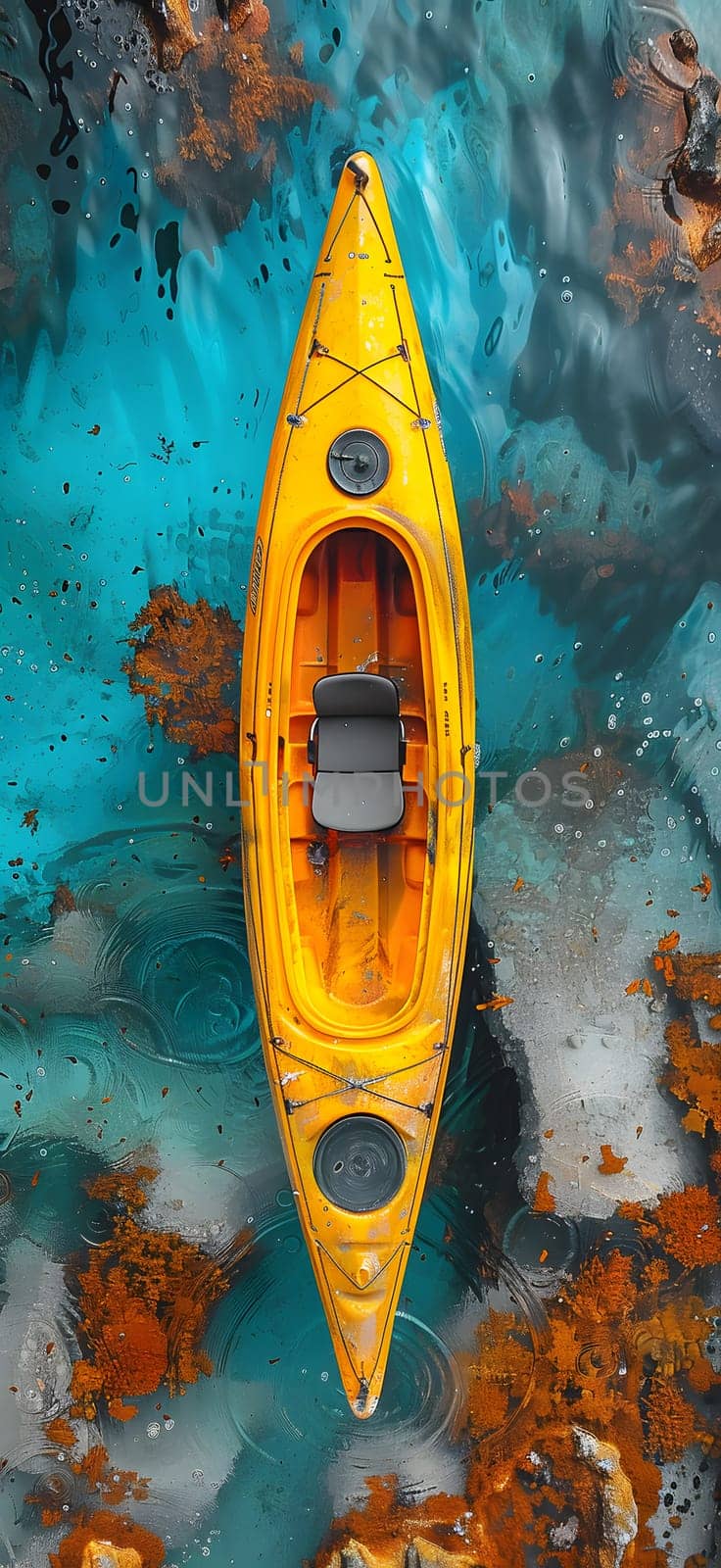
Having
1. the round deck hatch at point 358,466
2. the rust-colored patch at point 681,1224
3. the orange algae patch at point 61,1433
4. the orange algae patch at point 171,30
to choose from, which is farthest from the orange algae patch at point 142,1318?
the orange algae patch at point 171,30

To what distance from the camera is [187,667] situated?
11.7ft

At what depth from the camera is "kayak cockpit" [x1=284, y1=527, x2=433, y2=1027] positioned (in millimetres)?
3082

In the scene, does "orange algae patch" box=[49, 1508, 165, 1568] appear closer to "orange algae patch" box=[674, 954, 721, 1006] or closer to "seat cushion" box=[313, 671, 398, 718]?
"orange algae patch" box=[674, 954, 721, 1006]

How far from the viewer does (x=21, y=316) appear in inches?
139

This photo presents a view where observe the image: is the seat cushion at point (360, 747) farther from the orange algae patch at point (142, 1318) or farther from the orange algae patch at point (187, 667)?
the orange algae patch at point (142, 1318)

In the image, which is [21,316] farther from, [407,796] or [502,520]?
[407,796]

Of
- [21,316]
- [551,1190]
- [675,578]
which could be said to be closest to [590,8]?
[675,578]

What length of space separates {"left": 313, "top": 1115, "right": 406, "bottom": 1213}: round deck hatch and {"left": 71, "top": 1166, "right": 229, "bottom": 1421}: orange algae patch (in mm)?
1085

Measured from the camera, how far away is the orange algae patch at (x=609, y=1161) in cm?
366

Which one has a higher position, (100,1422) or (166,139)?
(166,139)

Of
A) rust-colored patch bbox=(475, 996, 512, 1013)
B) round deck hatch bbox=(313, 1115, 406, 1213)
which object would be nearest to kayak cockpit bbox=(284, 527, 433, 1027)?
round deck hatch bbox=(313, 1115, 406, 1213)

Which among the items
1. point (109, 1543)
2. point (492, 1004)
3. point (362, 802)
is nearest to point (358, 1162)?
point (492, 1004)

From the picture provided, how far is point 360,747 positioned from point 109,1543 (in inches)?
141

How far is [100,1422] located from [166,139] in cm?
545
